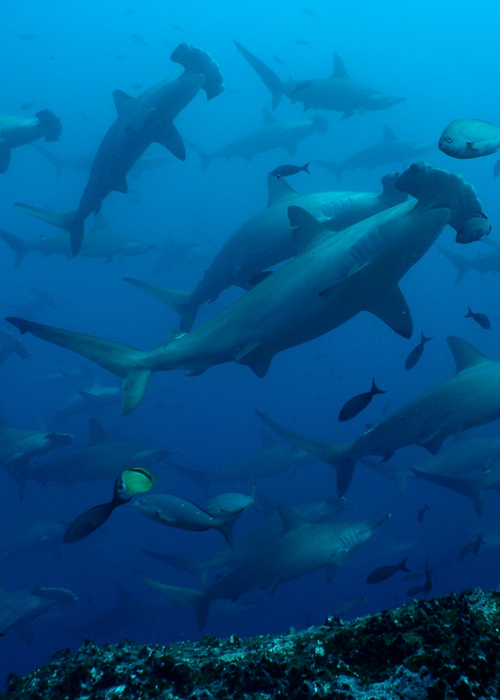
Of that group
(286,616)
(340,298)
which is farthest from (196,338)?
(286,616)

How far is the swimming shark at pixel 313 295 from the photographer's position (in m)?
3.43

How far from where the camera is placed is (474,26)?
109 m

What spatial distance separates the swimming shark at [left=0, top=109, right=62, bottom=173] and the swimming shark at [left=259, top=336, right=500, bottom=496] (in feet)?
20.9

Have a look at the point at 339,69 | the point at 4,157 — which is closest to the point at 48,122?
the point at 4,157

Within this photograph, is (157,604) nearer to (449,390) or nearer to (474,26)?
(449,390)

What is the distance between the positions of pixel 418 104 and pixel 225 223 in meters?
50.3

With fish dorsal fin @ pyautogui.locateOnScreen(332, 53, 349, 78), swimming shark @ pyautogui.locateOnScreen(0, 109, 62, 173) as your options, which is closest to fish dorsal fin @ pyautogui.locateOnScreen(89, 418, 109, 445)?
swimming shark @ pyautogui.locateOnScreen(0, 109, 62, 173)

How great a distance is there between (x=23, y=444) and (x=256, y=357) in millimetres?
7840

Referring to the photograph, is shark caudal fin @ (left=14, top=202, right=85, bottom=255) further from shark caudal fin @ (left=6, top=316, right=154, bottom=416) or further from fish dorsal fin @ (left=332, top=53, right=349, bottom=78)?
fish dorsal fin @ (left=332, top=53, right=349, bottom=78)

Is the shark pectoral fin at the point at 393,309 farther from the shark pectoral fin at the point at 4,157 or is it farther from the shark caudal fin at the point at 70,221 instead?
the shark pectoral fin at the point at 4,157

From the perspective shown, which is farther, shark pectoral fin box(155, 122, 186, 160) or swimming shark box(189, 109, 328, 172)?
swimming shark box(189, 109, 328, 172)

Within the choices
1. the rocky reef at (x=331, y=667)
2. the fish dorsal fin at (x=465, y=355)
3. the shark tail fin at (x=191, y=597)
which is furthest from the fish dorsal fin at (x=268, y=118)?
the rocky reef at (x=331, y=667)

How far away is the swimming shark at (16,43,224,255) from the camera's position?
588 cm

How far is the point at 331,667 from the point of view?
1.22 meters
